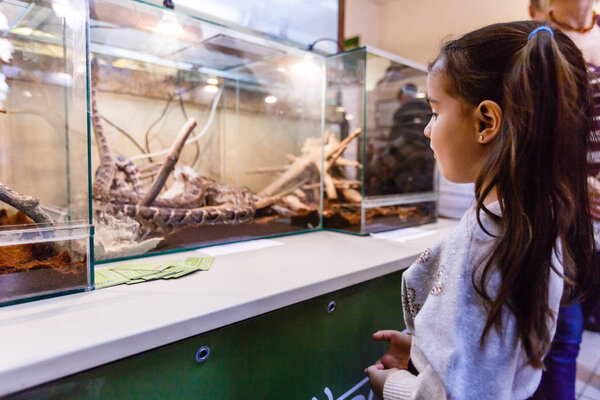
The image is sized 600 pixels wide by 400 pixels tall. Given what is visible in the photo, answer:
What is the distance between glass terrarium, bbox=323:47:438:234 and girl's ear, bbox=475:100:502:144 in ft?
2.62

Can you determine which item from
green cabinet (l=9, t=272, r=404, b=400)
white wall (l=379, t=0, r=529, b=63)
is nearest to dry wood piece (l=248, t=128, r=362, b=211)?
green cabinet (l=9, t=272, r=404, b=400)

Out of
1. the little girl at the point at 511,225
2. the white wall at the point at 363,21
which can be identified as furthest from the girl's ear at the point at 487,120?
the white wall at the point at 363,21

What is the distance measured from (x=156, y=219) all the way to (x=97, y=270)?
214 millimetres

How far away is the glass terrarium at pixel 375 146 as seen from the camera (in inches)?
53.9

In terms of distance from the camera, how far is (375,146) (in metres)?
1.53

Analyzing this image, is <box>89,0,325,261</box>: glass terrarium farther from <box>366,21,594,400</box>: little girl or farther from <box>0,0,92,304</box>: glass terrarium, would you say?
<box>366,21,594,400</box>: little girl

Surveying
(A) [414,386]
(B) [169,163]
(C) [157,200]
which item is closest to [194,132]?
(B) [169,163]

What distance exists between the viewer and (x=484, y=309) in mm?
456

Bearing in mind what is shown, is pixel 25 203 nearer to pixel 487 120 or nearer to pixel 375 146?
pixel 487 120

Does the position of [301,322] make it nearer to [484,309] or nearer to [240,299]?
[240,299]

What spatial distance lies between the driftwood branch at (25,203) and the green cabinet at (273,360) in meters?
0.32

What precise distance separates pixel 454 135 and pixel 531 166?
0.43 ft

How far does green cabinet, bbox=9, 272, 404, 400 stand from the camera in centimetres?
52

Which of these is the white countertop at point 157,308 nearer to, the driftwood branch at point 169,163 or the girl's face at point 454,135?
the driftwood branch at point 169,163
